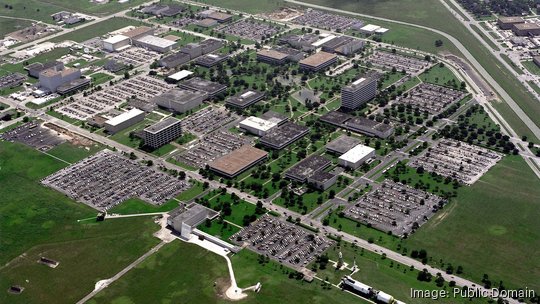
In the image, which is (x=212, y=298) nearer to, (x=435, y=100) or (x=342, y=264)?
(x=342, y=264)

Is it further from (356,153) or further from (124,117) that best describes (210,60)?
(356,153)

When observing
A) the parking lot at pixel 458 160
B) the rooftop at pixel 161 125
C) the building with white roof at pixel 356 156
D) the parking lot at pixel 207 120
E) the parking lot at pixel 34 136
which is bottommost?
the parking lot at pixel 34 136

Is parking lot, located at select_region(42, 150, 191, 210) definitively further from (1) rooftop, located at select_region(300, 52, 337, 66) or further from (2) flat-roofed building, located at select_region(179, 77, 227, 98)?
(1) rooftop, located at select_region(300, 52, 337, 66)

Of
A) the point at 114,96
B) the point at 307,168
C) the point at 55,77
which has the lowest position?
the point at 114,96

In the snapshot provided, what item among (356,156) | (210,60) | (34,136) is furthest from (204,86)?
(356,156)

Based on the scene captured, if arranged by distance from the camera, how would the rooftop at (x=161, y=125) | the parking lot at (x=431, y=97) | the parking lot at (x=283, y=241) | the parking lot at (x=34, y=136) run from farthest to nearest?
the parking lot at (x=431, y=97)
the parking lot at (x=34, y=136)
the rooftop at (x=161, y=125)
the parking lot at (x=283, y=241)

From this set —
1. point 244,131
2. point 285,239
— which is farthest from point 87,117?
point 285,239

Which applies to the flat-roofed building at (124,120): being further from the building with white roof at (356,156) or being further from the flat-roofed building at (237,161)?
the building with white roof at (356,156)

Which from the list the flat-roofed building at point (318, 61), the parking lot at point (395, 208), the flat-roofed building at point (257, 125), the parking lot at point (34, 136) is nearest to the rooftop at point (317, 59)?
the flat-roofed building at point (318, 61)
